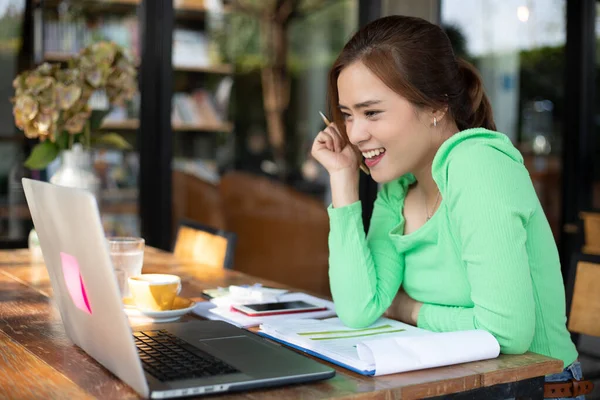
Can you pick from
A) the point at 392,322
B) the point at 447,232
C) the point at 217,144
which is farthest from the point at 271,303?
the point at 217,144

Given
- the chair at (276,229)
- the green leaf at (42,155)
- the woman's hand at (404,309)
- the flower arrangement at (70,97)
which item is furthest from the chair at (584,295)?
the chair at (276,229)

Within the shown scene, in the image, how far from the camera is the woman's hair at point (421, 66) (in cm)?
164

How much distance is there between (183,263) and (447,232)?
108 centimetres

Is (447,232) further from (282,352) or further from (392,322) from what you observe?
(282,352)

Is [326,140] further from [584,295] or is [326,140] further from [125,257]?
[584,295]

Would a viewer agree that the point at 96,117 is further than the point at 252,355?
Yes

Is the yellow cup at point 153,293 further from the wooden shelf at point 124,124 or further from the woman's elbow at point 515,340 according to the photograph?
the wooden shelf at point 124,124

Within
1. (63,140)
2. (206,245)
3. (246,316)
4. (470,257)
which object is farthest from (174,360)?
(63,140)

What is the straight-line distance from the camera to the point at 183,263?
2.43 meters

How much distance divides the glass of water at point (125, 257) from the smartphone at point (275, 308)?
0.24 meters

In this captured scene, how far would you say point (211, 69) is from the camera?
152 inches

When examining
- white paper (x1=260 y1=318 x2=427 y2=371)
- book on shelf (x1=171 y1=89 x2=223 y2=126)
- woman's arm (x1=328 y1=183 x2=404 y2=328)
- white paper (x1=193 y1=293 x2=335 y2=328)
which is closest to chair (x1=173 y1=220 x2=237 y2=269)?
white paper (x1=193 y1=293 x2=335 y2=328)

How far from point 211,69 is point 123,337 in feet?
9.69

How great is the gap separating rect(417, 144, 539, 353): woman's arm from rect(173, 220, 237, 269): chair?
105 cm
